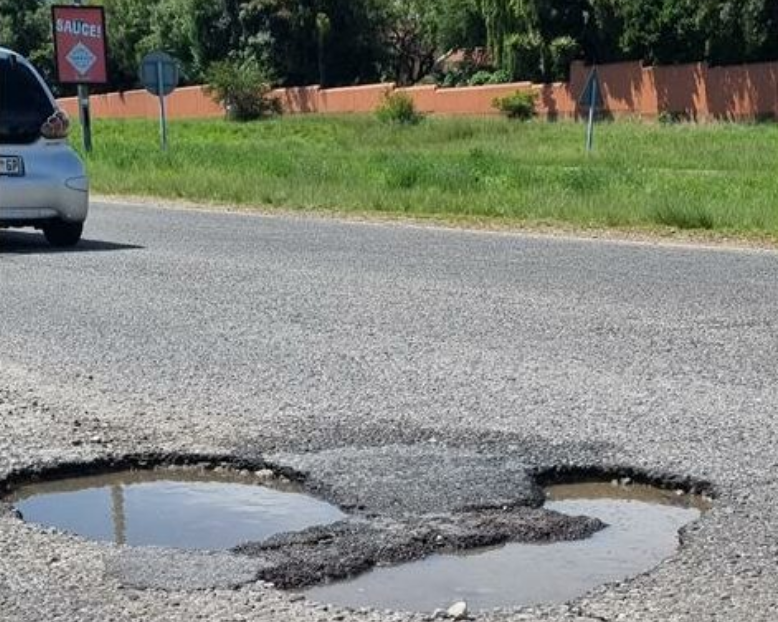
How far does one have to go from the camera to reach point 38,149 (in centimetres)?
1394

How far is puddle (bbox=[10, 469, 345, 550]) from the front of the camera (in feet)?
16.7

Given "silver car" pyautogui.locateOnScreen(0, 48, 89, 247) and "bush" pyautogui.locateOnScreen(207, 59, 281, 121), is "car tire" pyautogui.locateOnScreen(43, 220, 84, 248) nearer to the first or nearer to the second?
"silver car" pyautogui.locateOnScreen(0, 48, 89, 247)

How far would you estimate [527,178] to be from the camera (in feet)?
82.1

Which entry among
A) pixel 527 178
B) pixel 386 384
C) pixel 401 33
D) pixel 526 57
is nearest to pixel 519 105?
pixel 526 57

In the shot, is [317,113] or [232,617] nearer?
[232,617]

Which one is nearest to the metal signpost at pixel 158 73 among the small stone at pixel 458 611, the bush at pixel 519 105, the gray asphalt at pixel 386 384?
the gray asphalt at pixel 386 384

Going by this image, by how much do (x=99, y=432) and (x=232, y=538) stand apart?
5.30ft

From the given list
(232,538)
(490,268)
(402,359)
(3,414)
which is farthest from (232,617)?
(490,268)

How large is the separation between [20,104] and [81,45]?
21.3 m

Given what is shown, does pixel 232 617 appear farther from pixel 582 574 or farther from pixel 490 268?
pixel 490 268

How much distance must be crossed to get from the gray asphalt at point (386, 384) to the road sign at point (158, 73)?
1740 centimetres

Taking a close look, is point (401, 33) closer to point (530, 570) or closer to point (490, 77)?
point (490, 77)

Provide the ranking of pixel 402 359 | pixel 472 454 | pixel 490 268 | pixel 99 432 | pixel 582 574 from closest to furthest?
pixel 582 574
pixel 472 454
pixel 99 432
pixel 402 359
pixel 490 268

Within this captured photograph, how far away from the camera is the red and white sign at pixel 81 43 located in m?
34.1
